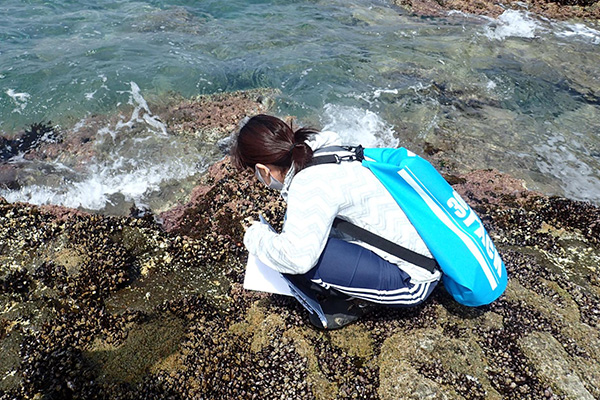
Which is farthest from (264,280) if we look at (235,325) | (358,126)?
(358,126)

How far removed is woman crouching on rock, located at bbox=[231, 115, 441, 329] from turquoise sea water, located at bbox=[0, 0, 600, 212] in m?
3.36

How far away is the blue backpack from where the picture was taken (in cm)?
340

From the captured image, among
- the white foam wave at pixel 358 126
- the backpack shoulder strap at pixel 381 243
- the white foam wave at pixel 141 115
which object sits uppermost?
the backpack shoulder strap at pixel 381 243

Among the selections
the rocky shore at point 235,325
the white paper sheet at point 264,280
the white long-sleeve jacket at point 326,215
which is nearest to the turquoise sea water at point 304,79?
the rocky shore at point 235,325

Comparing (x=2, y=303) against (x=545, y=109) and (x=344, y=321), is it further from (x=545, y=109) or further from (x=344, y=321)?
(x=545, y=109)

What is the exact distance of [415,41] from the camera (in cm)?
1223

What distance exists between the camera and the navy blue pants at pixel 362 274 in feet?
11.9

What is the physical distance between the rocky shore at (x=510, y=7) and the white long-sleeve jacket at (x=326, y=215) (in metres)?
13.5

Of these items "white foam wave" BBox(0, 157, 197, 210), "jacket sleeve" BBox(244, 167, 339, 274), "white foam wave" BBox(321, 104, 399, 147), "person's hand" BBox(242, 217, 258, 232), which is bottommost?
"white foam wave" BBox(0, 157, 197, 210)

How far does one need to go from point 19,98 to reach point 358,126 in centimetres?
730

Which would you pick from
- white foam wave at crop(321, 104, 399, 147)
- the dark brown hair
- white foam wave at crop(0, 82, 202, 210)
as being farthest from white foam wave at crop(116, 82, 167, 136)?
the dark brown hair

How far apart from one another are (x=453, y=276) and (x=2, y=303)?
4.79 meters

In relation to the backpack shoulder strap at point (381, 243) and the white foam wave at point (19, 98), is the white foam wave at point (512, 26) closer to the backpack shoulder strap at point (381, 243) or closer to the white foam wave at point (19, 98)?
the backpack shoulder strap at point (381, 243)

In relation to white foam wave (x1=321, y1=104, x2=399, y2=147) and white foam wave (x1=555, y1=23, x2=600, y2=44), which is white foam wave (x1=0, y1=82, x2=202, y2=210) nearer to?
white foam wave (x1=321, y1=104, x2=399, y2=147)
